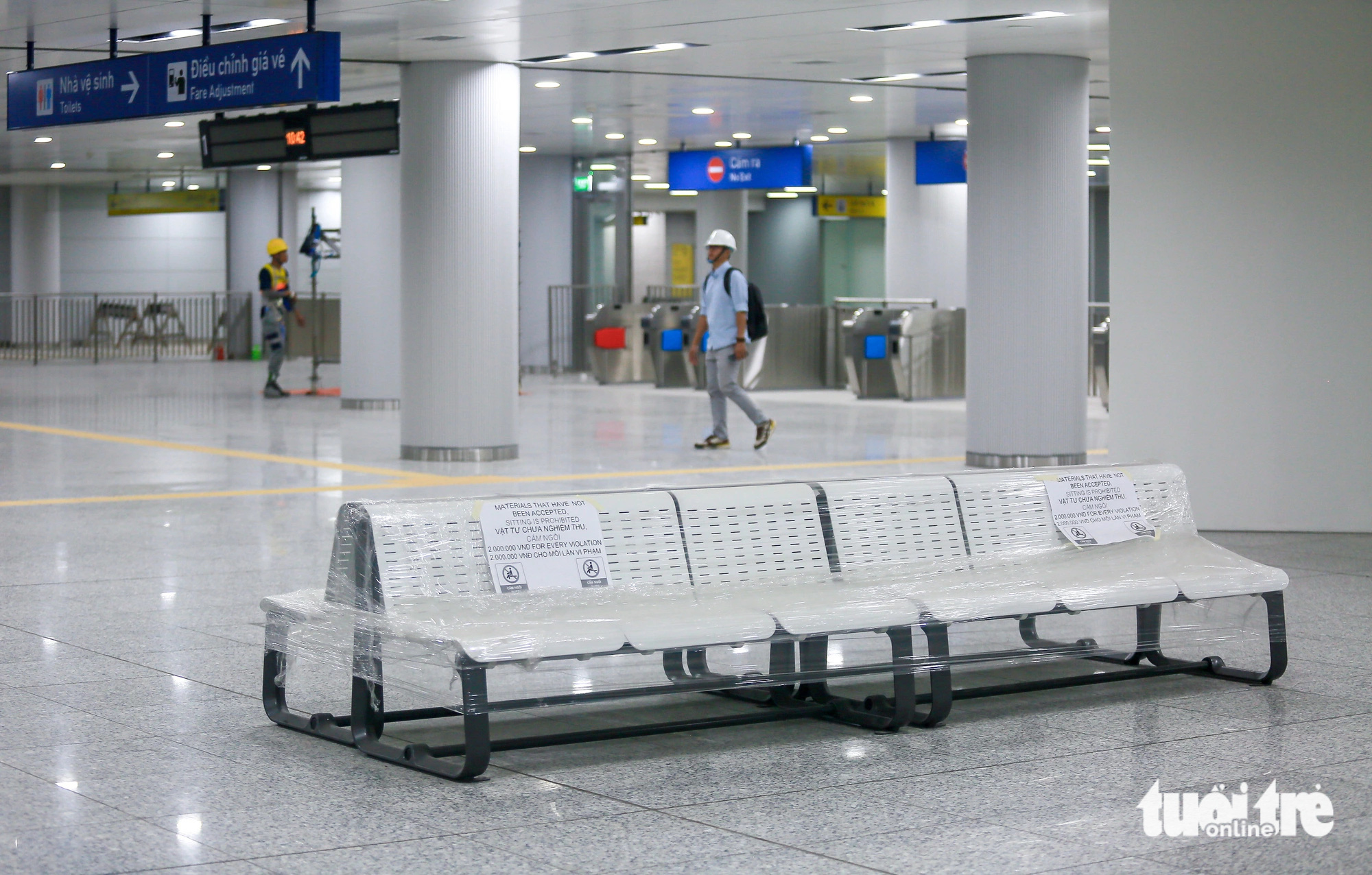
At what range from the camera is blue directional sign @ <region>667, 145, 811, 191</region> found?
23953 millimetres

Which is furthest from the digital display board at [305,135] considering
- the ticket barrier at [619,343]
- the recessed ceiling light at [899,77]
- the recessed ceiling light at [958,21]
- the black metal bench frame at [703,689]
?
the ticket barrier at [619,343]

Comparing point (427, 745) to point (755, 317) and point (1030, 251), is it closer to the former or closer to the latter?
point (1030, 251)

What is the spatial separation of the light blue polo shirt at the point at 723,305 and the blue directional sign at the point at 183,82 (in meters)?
4.19

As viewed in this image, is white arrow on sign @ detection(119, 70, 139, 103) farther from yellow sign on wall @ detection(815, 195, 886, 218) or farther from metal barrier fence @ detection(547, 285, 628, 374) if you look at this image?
yellow sign on wall @ detection(815, 195, 886, 218)

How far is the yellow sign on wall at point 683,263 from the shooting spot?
4522 cm

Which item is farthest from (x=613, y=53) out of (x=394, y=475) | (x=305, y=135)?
(x=394, y=475)

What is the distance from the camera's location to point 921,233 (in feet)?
74.2

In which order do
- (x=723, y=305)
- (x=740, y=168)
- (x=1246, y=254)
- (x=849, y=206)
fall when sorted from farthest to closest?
1. (x=849, y=206)
2. (x=740, y=168)
3. (x=723, y=305)
4. (x=1246, y=254)

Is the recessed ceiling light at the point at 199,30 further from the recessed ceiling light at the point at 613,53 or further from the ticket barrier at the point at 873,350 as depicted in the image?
the ticket barrier at the point at 873,350

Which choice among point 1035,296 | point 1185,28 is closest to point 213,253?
point 1035,296

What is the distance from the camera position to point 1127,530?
246 inches

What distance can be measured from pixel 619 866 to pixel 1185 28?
23.7ft

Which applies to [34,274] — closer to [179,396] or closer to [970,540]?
[179,396]

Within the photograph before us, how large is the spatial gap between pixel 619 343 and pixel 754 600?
20.4 metres
